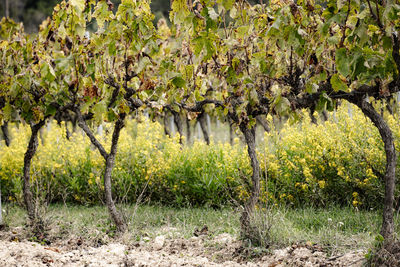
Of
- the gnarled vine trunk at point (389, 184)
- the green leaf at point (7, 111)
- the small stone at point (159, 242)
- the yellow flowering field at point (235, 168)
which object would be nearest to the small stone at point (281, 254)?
the yellow flowering field at point (235, 168)

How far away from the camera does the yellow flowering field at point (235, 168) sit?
4477 mm

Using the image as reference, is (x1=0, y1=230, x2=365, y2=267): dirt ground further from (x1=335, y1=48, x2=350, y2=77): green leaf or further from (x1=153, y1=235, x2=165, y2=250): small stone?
(x1=335, y1=48, x2=350, y2=77): green leaf

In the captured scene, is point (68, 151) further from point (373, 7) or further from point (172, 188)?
point (373, 7)

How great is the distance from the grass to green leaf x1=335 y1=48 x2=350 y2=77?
157 centimetres

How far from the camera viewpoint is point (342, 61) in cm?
194

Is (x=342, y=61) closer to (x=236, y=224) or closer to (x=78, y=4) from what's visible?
(x=78, y=4)

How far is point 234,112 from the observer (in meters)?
3.52

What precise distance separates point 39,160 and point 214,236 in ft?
13.5

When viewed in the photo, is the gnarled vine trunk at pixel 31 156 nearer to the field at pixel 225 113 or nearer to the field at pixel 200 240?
the field at pixel 225 113

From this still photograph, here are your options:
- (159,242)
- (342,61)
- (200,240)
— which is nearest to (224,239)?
(200,240)

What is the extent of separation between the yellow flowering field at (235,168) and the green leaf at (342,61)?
5.71 feet

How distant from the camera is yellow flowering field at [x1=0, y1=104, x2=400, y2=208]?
4477 mm

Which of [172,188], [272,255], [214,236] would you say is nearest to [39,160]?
[172,188]

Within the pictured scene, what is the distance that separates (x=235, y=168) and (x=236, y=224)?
1341 millimetres
